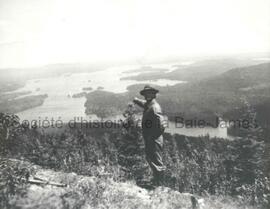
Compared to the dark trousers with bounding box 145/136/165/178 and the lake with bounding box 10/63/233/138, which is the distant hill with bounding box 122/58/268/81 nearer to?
the lake with bounding box 10/63/233/138

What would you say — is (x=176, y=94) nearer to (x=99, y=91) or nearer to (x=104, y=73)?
(x=99, y=91)

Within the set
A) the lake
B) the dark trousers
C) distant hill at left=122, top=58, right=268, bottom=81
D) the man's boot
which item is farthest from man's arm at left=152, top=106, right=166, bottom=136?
distant hill at left=122, top=58, right=268, bottom=81

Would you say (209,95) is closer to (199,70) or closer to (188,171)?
(199,70)

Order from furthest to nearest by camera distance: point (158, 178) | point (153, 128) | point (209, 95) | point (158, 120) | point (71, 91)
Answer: point (209, 95) → point (71, 91) → point (158, 178) → point (153, 128) → point (158, 120)

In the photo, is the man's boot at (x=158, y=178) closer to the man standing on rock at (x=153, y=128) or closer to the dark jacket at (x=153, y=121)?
the man standing on rock at (x=153, y=128)

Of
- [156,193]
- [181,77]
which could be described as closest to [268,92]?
[181,77]

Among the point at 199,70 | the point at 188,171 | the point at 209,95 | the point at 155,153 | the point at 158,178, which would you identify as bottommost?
the point at 209,95

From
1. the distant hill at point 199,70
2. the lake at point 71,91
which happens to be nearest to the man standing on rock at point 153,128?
the lake at point 71,91

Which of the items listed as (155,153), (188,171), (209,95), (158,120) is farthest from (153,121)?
(209,95)

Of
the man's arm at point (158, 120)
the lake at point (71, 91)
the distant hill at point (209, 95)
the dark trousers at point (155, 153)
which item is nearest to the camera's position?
the man's arm at point (158, 120)
